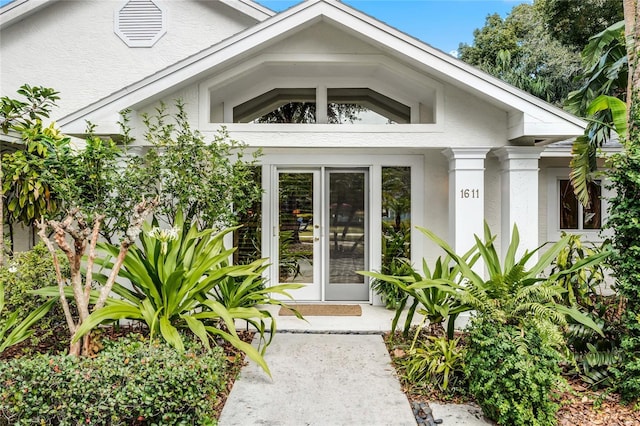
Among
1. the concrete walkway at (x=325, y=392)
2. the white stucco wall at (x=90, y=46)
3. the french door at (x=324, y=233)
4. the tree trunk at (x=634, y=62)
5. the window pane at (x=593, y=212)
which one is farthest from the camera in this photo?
the white stucco wall at (x=90, y=46)

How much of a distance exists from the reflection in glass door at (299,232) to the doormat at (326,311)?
372 mm

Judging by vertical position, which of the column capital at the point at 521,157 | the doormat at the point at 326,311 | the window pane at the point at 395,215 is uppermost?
the column capital at the point at 521,157

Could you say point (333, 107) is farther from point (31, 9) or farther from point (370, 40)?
point (31, 9)

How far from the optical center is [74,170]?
5.53 metres

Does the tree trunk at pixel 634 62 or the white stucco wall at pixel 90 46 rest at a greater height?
the white stucco wall at pixel 90 46

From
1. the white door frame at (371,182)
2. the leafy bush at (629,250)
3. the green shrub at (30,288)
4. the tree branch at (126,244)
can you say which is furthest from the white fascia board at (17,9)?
the leafy bush at (629,250)

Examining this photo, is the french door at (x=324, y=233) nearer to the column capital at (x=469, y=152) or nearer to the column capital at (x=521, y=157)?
the column capital at (x=469, y=152)

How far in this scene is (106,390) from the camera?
335 cm

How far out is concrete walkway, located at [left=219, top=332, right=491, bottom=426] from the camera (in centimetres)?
385

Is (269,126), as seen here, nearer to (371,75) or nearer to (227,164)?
(227,164)

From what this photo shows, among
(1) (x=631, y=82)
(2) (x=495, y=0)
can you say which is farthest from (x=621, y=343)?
(2) (x=495, y=0)

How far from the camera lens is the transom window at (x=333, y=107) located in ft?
23.7

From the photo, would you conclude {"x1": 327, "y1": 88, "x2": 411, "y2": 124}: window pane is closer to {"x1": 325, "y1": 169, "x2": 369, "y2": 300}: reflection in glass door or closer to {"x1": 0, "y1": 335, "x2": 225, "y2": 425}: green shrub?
{"x1": 325, "y1": 169, "x2": 369, "y2": 300}: reflection in glass door

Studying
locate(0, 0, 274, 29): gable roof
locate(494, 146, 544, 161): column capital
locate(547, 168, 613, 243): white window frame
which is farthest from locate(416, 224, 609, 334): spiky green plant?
locate(0, 0, 274, 29): gable roof
